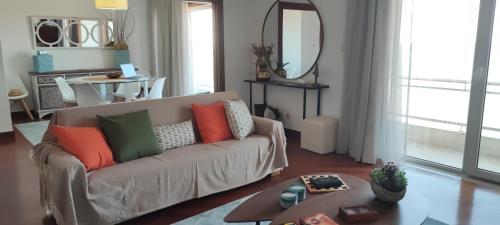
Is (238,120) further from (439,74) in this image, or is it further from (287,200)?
(439,74)

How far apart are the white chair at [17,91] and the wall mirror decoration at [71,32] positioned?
2.17ft

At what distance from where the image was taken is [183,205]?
2.98 metres

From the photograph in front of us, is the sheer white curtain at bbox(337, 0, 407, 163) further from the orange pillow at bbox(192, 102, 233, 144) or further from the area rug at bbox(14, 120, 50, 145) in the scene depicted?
the area rug at bbox(14, 120, 50, 145)

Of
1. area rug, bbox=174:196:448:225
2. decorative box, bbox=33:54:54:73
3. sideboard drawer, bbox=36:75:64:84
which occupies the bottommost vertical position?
area rug, bbox=174:196:448:225

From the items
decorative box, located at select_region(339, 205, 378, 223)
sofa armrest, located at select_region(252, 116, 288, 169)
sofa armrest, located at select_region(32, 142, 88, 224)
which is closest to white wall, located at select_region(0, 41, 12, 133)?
sofa armrest, located at select_region(32, 142, 88, 224)

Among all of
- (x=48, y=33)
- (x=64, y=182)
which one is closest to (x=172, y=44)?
(x=48, y=33)

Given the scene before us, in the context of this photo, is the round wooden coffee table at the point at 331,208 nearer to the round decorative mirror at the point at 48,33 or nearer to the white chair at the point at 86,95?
the white chair at the point at 86,95

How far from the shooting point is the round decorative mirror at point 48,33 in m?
6.39

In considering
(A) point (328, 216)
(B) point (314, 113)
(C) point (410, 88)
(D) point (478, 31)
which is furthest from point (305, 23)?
(A) point (328, 216)

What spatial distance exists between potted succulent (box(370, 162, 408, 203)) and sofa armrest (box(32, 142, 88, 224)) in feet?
5.89

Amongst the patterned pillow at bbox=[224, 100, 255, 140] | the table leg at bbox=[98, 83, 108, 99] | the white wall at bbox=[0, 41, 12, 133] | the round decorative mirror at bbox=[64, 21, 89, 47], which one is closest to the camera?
the patterned pillow at bbox=[224, 100, 255, 140]

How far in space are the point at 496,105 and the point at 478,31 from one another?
0.69 metres

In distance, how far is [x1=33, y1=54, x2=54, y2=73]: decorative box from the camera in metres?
6.17

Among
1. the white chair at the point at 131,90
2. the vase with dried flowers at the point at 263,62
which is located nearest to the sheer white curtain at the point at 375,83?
the vase with dried flowers at the point at 263,62
